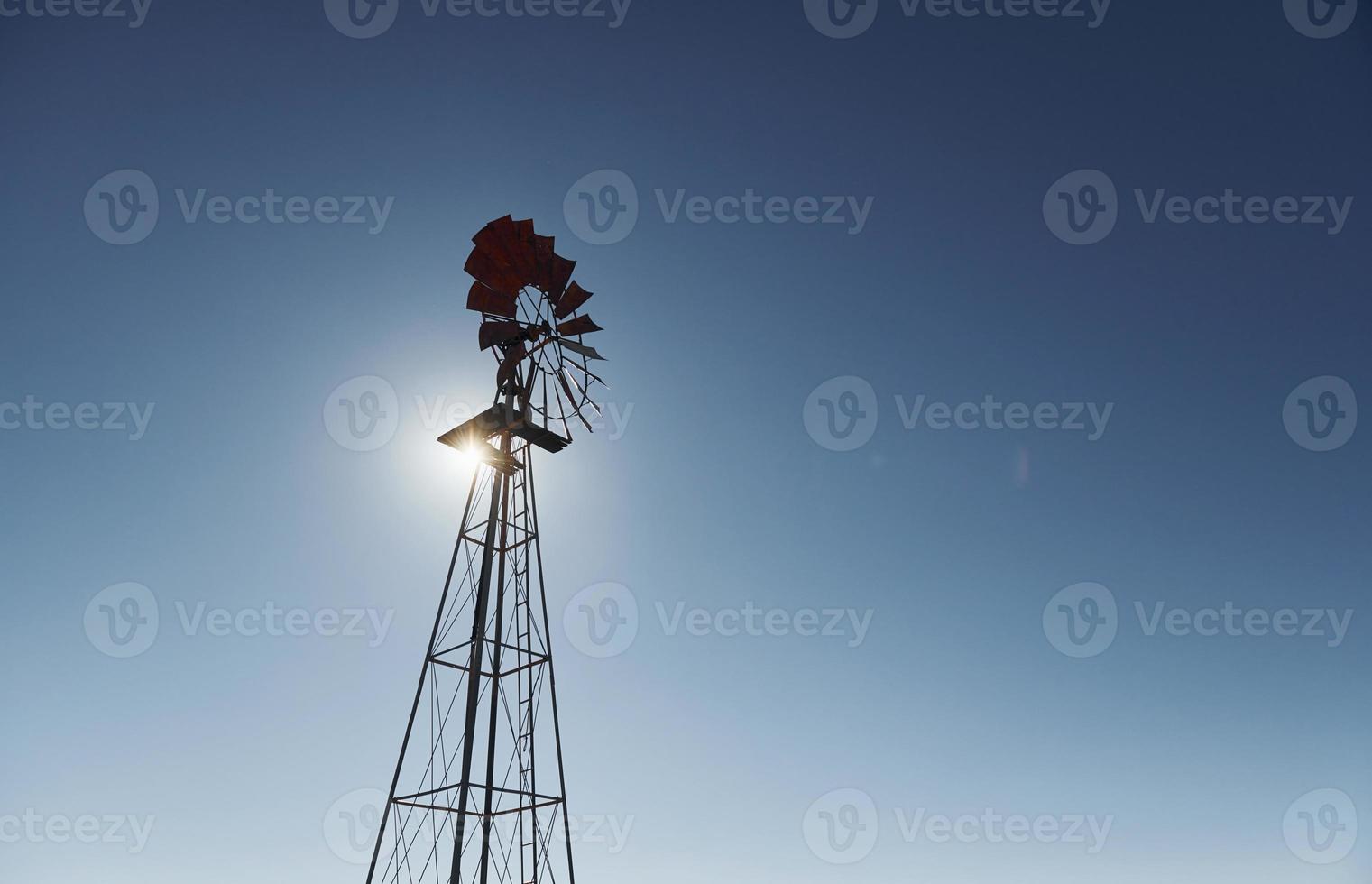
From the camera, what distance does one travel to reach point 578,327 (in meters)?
16.8

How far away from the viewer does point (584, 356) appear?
54.7 ft

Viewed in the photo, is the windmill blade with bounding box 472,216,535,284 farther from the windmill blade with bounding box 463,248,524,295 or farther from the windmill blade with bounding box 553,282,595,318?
the windmill blade with bounding box 553,282,595,318

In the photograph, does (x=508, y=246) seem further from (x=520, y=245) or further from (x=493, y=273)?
(x=493, y=273)

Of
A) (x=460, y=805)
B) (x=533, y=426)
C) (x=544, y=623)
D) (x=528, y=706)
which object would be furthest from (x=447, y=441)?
(x=460, y=805)

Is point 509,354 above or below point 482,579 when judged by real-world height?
above

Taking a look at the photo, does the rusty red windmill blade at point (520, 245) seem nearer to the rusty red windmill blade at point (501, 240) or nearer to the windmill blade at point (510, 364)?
the rusty red windmill blade at point (501, 240)

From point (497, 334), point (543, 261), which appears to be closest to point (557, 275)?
point (543, 261)

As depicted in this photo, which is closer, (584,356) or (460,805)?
(460,805)

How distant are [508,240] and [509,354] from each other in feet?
6.72

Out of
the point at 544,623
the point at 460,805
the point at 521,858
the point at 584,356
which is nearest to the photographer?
the point at 460,805

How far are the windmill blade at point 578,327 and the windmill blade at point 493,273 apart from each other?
1062mm

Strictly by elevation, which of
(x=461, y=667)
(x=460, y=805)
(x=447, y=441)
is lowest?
(x=460, y=805)

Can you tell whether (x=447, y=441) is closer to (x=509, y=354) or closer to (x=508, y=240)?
(x=509, y=354)

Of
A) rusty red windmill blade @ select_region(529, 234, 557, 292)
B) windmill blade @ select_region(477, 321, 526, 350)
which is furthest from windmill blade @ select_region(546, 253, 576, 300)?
windmill blade @ select_region(477, 321, 526, 350)
